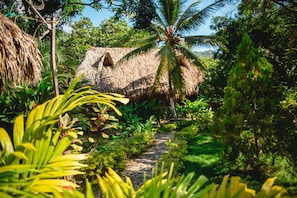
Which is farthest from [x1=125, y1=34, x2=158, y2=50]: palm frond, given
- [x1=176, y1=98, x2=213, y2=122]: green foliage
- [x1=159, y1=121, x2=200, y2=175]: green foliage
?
[x1=159, y1=121, x2=200, y2=175]: green foliage

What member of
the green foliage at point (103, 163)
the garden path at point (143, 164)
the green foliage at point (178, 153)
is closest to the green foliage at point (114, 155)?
the green foliage at point (103, 163)

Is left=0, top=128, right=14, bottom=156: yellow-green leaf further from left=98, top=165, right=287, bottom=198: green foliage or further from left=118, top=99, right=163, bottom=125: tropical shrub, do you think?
left=118, top=99, right=163, bottom=125: tropical shrub

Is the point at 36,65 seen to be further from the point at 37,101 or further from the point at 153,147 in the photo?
the point at 153,147

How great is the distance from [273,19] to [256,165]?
3.48 m

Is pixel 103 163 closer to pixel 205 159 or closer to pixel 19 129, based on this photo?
pixel 205 159

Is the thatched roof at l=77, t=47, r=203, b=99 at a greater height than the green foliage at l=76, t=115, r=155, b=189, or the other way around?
the thatched roof at l=77, t=47, r=203, b=99

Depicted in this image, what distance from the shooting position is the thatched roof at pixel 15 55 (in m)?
3.22

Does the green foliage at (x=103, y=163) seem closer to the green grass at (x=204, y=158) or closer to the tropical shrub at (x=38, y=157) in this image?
the green grass at (x=204, y=158)

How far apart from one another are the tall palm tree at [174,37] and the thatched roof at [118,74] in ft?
4.62

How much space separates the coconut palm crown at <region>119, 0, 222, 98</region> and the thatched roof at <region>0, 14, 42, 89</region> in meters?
7.50

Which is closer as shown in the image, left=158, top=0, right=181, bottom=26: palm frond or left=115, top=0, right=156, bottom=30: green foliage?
left=115, top=0, right=156, bottom=30: green foliage

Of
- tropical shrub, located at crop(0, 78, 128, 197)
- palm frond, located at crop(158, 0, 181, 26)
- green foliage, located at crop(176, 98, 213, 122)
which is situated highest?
palm frond, located at crop(158, 0, 181, 26)

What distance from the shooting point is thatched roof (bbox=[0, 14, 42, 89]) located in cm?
322

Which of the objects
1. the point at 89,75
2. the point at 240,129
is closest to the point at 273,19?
the point at 240,129
